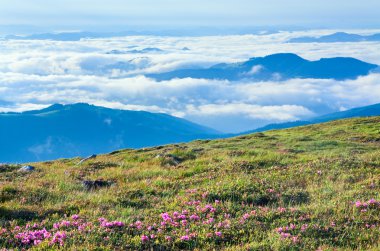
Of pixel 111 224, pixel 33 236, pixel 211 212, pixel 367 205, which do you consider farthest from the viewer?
pixel 367 205

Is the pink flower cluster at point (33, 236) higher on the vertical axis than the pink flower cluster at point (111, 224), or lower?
lower

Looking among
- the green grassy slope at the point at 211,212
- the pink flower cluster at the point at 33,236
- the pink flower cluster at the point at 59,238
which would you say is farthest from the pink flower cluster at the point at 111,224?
the pink flower cluster at the point at 33,236

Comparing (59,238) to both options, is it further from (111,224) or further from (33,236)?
(111,224)

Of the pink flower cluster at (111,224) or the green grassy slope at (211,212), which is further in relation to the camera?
the pink flower cluster at (111,224)

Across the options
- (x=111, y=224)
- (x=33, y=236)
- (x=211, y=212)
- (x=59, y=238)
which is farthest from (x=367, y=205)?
(x=33, y=236)

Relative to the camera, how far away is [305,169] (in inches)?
707

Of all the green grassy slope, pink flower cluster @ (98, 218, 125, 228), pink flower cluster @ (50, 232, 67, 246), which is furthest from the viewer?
pink flower cluster @ (98, 218, 125, 228)

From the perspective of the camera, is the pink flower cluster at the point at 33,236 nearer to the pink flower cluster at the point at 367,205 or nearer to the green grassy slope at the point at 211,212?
the green grassy slope at the point at 211,212

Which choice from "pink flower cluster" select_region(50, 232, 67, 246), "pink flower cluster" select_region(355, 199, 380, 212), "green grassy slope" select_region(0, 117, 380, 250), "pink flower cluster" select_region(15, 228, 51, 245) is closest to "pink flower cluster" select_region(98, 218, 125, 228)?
"green grassy slope" select_region(0, 117, 380, 250)

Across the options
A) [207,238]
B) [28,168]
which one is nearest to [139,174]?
[28,168]

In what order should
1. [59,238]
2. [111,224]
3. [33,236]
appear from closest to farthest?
1. [59,238]
2. [33,236]
3. [111,224]

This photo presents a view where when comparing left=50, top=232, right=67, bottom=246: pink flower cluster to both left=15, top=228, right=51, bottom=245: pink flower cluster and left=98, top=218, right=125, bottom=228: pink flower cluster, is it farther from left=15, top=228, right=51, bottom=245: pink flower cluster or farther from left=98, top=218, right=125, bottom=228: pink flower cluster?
left=98, top=218, right=125, bottom=228: pink flower cluster

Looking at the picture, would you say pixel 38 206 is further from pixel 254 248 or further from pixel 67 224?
pixel 254 248

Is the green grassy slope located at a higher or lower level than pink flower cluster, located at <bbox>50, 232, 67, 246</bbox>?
lower
